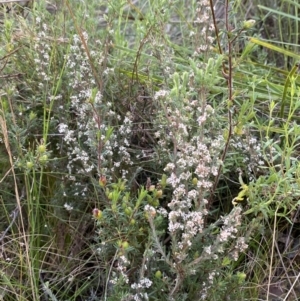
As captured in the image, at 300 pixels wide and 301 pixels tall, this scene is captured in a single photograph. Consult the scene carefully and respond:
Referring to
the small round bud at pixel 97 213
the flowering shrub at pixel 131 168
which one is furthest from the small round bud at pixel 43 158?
the small round bud at pixel 97 213

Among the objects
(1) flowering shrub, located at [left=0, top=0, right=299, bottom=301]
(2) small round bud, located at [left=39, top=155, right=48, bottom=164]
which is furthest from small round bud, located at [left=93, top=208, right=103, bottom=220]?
(2) small round bud, located at [left=39, top=155, right=48, bottom=164]

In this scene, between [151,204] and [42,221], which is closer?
[151,204]

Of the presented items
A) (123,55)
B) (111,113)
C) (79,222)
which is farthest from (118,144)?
(123,55)

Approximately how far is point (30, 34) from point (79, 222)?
534 mm

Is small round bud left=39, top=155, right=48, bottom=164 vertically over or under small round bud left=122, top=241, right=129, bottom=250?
over

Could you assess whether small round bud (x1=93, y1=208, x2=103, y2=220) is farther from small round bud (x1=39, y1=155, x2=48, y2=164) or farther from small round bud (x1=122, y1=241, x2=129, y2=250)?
small round bud (x1=39, y1=155, x2=48, y2=164)

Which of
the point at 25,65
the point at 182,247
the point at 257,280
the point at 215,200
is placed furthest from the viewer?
the point at 25,65

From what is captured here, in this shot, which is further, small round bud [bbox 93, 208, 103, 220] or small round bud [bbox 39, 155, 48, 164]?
small round bud [bbox 39, 155, 48, 164]

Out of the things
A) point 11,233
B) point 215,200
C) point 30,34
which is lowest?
point 11,233

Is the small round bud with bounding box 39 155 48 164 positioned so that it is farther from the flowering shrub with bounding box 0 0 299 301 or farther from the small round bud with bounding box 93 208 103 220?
the small round bud with bounding box 93 208 103 220

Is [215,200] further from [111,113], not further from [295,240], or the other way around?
[111,113]

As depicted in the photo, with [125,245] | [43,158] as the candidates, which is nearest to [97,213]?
[125,245]

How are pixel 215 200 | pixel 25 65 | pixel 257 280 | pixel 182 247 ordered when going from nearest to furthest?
1. pixel 182 247
2. pixel 257 280
3. pixel 215 200
4. pixel 25 65

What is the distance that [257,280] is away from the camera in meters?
1.43
